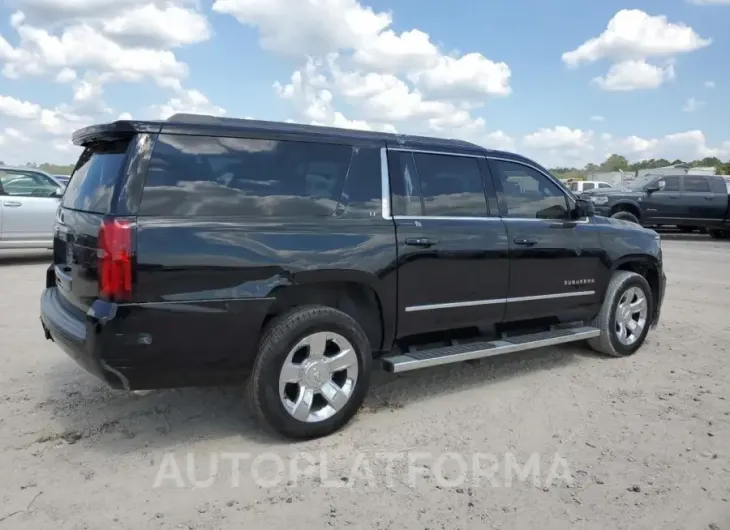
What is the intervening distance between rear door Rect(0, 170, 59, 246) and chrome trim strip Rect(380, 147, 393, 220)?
343 inches

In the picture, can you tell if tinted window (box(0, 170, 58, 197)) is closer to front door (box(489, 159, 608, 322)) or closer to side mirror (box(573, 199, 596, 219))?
front door (box(489, 159, 608, 322))

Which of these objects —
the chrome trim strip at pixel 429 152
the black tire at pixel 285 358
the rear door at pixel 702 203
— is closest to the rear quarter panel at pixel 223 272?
the black tire at pixel 285 358

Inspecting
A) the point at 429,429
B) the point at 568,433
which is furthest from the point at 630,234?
the point at 429,429

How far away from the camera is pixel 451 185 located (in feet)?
14.8

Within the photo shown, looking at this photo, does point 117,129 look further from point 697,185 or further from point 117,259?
point 697,185

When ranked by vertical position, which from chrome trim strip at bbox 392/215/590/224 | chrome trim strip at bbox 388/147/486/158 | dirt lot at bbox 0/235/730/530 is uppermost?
chrome trim strip at bbox 388/147/486/158

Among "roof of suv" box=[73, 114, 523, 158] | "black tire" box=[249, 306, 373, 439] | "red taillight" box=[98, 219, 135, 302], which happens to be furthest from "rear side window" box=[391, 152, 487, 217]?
"red taillight" box=[98, 219, 135, 302]

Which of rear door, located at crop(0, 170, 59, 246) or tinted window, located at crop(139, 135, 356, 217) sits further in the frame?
rear door, located at crop(0, 170, 59, 246)

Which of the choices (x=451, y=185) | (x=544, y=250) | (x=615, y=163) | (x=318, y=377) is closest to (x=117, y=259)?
(x=318, y=377)

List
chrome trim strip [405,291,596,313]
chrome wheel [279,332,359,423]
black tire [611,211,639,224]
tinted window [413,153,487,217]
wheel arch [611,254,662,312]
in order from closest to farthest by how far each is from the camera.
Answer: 1. chrome wheel [279,332,359,423]
2. chrome trim strip [405,291,596,313]
3. tinted window [413,153,487,217]
4. wheel arch [611,254,662,312]
5. black tire [611,211,639,224]

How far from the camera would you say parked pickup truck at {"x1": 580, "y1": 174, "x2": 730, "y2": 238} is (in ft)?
56.0

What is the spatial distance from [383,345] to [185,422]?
1.34 m

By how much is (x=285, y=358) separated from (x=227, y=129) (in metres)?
1.33

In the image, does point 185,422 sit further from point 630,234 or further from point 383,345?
point 630,234
